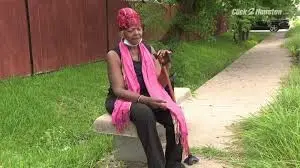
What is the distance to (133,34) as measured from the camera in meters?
4.59

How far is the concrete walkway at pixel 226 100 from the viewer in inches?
236

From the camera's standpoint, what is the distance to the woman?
13.8 ft

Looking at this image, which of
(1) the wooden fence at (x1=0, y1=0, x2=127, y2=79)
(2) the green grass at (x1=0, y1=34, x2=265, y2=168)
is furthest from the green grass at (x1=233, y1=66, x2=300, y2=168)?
(1) the wooden fence at (x1=0, y1=0, x2=127, y2=79)

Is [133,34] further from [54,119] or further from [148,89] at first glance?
[54,119]

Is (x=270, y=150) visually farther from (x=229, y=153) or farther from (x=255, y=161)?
(x=229, y=153)

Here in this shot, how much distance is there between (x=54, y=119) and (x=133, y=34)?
7.48ft

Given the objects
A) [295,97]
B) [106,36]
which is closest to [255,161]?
[295,97]

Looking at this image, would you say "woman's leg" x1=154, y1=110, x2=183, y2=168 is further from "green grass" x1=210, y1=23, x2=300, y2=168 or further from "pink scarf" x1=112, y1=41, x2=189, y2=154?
"green grass" x1=210, y1=23, x2=300, y2=168

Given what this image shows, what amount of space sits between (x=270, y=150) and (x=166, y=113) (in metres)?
1.01

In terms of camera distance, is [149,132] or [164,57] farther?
[164,57]

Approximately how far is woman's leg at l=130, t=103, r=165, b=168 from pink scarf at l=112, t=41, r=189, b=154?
0.15m

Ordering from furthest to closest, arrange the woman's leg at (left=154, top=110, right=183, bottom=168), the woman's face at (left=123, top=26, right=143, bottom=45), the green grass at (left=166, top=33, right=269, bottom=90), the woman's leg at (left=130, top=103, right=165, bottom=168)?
the green grass at (left=166, top=33, right=269, bottom=90) < the woman's face at (left=123, top=26, right=143, bottom=45) < the woman's leg at (left=154, top=110, right=183, bottom=168) < the woman's leg at (left=130, top=103, right=165, bottom=168)

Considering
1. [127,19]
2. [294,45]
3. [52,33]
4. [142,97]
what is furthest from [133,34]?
[294,45]

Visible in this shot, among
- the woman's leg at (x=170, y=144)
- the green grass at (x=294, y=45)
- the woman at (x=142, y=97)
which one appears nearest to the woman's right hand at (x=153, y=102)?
the woman at (x=142, y=97)
